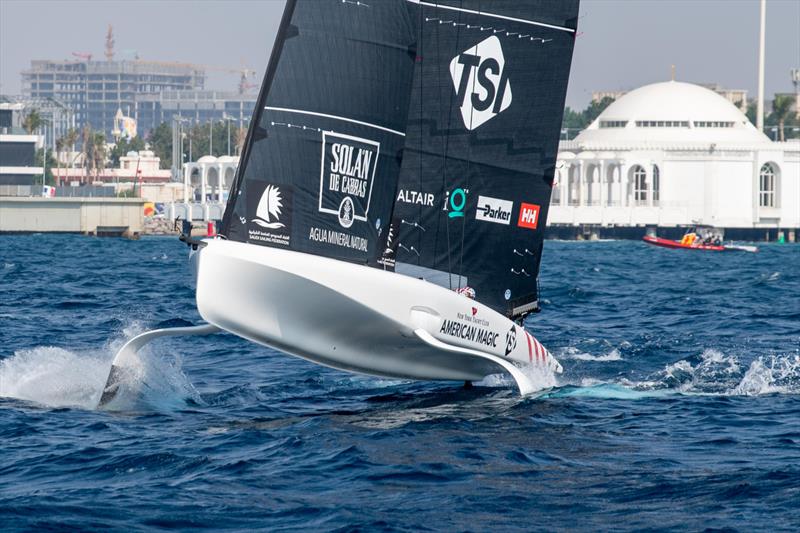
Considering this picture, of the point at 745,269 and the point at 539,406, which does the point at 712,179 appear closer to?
the point at 745,269

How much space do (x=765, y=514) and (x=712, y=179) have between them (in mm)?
116844

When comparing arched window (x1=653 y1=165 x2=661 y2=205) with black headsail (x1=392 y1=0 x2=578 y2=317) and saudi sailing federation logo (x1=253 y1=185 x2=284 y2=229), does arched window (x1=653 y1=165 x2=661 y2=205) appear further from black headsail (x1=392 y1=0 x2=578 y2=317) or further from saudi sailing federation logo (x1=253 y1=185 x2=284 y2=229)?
saudi sailing federation logo (x1=253 y1=185 x2=284 y2=229)

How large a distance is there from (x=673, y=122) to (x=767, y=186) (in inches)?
421

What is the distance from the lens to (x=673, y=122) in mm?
131000

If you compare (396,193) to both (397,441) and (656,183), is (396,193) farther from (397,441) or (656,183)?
(656,183)

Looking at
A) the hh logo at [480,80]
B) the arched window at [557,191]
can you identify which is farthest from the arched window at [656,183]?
the hh logo at [480,80]

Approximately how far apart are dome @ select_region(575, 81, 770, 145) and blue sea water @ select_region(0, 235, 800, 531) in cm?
10809

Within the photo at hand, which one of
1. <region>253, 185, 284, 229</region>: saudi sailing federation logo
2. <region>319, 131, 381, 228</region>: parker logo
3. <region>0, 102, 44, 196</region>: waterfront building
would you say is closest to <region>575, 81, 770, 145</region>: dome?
<region>0, 102, 44, 196</region>: waterfront building

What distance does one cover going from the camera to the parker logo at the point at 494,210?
17078 mm

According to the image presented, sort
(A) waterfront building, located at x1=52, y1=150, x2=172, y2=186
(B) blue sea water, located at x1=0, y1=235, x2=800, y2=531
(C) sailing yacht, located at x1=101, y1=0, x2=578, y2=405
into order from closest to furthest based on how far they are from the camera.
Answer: (B) blue sea water, located at x1=0, y1=235, x2=800, y2=531 < (C) sailing yacht, located at x1=101, y1=0, x2=578, y2=405 < (A) waterfront building, located at x1=52, y1=150, x2=172, y2=186

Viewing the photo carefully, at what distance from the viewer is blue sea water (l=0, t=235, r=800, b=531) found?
10.7 m

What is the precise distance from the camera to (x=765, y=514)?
10.6 meters

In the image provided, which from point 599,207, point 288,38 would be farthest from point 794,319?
point 599,207

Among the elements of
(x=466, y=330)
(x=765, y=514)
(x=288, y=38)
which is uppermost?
(x=288, y=38)
